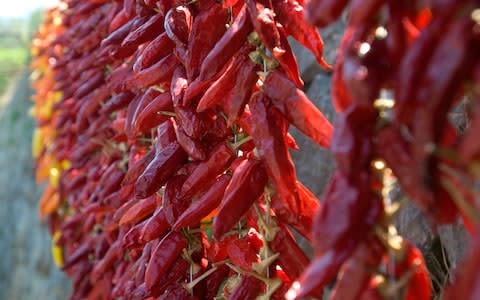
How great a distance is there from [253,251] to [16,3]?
14669mm

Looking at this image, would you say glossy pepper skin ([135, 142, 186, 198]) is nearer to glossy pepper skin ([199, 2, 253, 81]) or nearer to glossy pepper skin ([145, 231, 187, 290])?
glossy pepper skin ([145, 231, 187, 290])

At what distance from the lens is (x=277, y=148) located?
1.24m

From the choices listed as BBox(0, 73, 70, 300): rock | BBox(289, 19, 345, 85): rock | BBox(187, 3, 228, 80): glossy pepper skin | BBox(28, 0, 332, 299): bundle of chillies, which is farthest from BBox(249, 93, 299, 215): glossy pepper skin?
BBox(0, 73, 70, 300): rock

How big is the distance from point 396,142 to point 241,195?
1.55ft

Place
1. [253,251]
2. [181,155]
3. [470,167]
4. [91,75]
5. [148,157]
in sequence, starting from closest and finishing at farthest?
[470,167] < [253,251] < [181,155] < [148,157] < [91,75]

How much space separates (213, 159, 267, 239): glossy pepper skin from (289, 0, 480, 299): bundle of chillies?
34cm

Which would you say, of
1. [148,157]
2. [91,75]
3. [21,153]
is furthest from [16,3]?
[148,157]

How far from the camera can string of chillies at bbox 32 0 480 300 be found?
787mm

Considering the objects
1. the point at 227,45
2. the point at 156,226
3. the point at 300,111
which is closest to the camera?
the point at 300,111

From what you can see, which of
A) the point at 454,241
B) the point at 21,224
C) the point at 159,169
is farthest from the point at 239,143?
the point at 21,224

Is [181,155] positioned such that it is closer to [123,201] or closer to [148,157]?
[148,157]

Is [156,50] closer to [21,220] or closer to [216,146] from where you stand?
[216,146]

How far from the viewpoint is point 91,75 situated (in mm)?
2779

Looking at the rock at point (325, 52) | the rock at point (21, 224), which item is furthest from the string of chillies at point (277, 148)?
the rock at point (21, 224)
